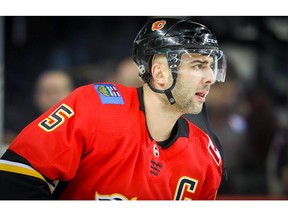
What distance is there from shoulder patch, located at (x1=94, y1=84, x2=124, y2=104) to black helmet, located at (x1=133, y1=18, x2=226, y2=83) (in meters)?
0.15

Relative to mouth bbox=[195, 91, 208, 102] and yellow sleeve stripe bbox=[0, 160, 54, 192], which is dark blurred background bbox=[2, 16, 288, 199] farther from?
yellow sleeve stripe bbox=[0, 160, 54, 192]

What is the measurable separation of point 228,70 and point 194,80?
60cm

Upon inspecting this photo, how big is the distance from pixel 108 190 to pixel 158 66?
0.48 meters

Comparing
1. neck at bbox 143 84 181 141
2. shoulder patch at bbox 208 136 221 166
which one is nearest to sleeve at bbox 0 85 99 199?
neck at bbox 143 84 181 141

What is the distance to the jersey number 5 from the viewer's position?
6.33ft

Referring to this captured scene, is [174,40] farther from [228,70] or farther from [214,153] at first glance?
[228,70]

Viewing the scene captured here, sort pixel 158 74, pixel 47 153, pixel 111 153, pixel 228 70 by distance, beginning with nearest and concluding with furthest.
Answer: pixel 47 153, pixel 111 153, pixel 158 74, pixel 228 70

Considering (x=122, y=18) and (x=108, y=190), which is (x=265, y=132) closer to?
(x=122, y=18)

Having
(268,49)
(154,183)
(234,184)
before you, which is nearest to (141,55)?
(154,183)

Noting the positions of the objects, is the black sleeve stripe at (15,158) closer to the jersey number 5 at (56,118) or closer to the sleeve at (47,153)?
the sleeve at (47,153)

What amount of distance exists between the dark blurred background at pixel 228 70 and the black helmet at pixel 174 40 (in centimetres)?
42

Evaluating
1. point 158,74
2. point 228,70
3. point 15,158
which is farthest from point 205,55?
point 15,158

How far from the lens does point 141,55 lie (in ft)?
6.98

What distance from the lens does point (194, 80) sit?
2092mm
